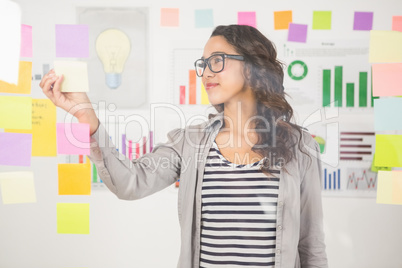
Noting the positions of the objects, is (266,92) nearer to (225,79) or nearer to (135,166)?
(225,79)

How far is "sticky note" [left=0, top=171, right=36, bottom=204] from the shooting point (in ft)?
4.30

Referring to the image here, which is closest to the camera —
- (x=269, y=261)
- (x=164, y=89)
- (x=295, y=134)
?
(x=269, y=261)

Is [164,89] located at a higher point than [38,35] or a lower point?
lower

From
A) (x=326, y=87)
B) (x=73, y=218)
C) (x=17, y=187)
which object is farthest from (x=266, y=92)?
(x=17, y=187)

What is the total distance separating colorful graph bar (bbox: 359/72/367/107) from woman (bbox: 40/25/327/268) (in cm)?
30

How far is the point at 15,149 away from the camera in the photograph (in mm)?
1288

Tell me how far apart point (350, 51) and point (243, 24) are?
1.33ft

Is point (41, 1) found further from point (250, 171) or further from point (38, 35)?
point (250, 171)

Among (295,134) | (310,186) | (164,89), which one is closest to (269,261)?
(310,186)

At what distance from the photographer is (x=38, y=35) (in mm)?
1284

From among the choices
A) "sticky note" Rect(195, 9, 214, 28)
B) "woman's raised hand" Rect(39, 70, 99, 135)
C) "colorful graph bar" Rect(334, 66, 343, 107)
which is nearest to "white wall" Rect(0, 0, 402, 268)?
"sticky note" Rect(195, 9, 214, 28)

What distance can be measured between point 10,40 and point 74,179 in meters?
0.53

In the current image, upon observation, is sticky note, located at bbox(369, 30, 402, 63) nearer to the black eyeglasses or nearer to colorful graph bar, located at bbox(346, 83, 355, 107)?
colorful graph bar, located at bbox(346, 83, 355, 107)

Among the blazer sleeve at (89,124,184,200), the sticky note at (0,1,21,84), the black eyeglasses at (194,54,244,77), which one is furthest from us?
the sticky note at (0,1,21,84)
